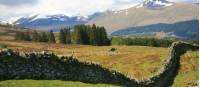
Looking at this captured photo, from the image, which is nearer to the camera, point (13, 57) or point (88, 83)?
point (13, 57)

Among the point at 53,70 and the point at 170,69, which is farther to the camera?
the point at 170,69

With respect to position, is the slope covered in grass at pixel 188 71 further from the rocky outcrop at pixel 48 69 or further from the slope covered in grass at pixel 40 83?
the slope covered in grass at pixel 40 83

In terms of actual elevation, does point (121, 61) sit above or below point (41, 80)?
below

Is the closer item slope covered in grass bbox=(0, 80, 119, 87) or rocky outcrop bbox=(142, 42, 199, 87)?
slope covered in grass bbox=(0, 80, 119, 87)

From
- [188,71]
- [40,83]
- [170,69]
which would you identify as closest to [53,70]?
[40,83]

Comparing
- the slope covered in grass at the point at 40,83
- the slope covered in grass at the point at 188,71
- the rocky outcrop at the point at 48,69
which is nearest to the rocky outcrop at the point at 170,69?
the slope covered in grass at the point at 188,71

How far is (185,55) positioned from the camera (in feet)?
214

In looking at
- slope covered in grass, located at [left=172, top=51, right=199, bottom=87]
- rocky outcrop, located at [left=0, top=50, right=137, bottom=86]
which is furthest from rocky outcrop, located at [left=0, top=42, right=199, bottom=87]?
slope covered in grass, located at [left=172, top=51, right=199, bottom=87]

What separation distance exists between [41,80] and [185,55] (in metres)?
34.8

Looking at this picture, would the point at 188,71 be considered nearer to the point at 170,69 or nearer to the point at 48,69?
the point at 170,69

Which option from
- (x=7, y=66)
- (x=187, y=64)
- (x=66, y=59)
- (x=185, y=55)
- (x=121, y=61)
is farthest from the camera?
(x=121, y=61)

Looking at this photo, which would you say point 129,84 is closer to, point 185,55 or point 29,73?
point 29,73

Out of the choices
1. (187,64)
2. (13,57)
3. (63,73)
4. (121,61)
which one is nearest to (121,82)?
(63,73)

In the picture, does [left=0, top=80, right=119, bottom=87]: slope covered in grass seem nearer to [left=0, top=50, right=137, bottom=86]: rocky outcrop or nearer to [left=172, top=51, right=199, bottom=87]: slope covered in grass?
[left=0, top=50, right=137, bottom=86]: rocky outcrop
